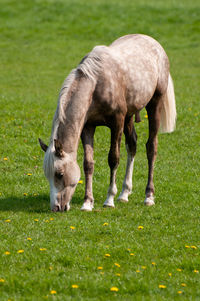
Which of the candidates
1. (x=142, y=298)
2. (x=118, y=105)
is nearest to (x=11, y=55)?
(x=118, y=105)

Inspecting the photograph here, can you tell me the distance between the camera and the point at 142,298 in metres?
5.71

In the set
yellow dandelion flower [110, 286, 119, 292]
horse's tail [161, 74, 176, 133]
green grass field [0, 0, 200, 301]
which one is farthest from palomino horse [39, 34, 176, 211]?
yellow dandelion flower [110, 286, 119, 292]

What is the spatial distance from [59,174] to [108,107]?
1420 mm

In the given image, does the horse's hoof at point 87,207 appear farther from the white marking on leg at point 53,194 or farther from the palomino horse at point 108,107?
the white marking on leg at point 53,194

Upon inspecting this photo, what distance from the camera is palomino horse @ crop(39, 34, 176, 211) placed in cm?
828

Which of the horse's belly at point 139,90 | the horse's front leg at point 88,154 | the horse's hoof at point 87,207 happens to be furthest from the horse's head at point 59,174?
the horse's belly at point 139,90

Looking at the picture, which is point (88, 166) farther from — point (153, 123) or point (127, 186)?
point (153, 123)

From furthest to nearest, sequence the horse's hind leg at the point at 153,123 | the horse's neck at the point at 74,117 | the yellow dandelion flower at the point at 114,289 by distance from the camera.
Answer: the horse's hind leg at the point at 153,123 < the horse's neck at the point at 74,117 < the yellow dandelion flower at the point at 114,289

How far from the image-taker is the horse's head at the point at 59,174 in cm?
809

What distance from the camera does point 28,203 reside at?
366 inches

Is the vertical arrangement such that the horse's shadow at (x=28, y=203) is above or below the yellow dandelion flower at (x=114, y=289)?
below

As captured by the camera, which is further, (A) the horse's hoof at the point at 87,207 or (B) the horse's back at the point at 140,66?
(B) the horse's back at the point at 140,66

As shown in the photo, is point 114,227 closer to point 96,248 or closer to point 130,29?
point 96,248

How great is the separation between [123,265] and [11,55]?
21500 mm
